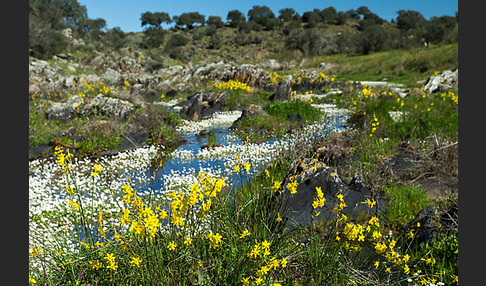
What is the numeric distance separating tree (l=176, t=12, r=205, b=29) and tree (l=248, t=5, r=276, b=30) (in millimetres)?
13475

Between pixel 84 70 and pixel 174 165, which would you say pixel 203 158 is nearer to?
pixel 174 165

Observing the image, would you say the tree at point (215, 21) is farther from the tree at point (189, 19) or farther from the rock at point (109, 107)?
the rock at point (109, 107)

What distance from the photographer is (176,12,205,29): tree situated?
86.2 meters

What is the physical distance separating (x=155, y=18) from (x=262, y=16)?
2831 centimetres

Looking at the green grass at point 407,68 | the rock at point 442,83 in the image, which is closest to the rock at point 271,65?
the green grass at point 407,68

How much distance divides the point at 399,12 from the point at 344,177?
91563mm

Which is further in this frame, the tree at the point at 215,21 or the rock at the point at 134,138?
the tree at the point at 215,21

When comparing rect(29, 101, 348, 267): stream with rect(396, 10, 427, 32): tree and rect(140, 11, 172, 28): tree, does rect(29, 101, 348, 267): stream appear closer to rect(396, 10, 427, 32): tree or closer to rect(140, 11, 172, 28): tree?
rect(396, 10, 427, 32): tree

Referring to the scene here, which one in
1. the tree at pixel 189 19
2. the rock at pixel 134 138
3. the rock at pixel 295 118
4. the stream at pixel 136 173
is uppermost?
the tree at pixel 189 19

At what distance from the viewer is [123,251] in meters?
3.08

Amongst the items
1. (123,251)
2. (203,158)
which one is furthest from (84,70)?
(123,251)

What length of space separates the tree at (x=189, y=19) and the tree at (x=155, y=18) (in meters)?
3.06

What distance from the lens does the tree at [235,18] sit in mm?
82438

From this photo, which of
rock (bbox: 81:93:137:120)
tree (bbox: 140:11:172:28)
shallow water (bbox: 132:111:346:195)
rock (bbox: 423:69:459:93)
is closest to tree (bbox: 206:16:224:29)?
tree (bbox: 140:11:172:28)
